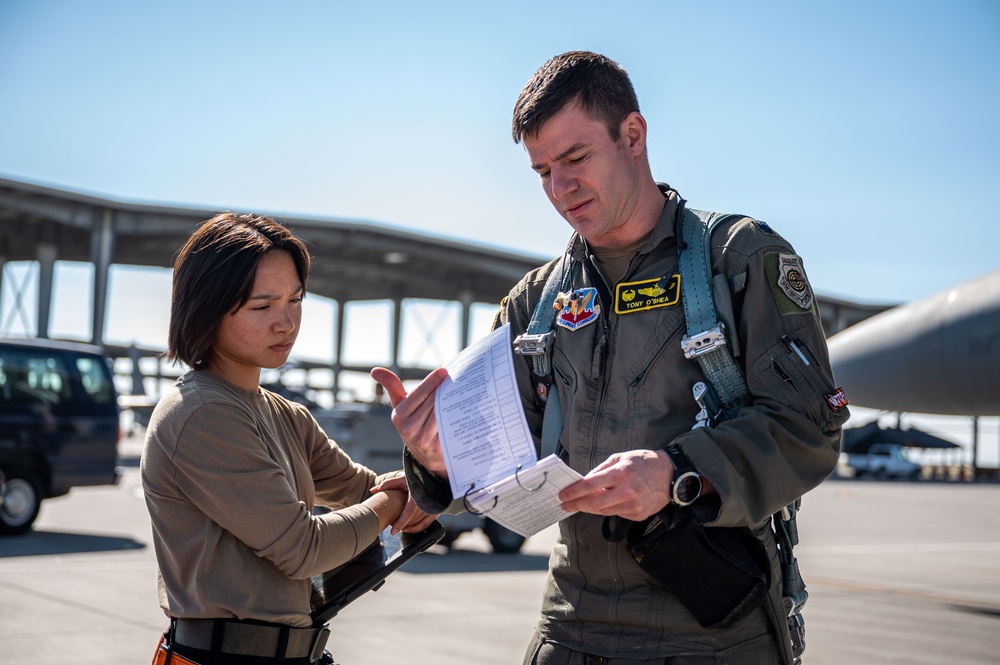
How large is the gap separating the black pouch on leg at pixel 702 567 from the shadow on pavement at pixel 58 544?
9776 millimetres

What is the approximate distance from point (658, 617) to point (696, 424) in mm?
388

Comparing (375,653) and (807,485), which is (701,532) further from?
(375,653)

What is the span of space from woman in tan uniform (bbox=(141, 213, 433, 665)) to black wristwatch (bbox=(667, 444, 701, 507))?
91cm

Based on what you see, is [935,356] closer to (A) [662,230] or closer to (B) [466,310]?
(A) [662,230]

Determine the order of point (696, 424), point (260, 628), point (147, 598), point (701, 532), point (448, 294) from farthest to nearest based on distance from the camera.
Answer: point (448, 294), point (147, 598), point (260, 628), point (696, 424), point (701, 532)

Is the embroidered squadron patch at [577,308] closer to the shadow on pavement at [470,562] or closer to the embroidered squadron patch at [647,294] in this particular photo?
the embroidered squadron patch at [647,294]

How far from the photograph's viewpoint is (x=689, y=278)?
2.08 metres

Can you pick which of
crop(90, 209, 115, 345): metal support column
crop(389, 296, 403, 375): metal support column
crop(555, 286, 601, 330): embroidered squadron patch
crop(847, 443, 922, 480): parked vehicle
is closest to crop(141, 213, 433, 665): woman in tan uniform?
crop(555, 286, 601, 330): embroidered squadron patch

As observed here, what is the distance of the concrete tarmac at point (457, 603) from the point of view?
6602mm

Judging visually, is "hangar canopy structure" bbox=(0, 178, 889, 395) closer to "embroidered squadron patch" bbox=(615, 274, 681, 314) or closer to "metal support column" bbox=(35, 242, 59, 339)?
"metal support column" bbox=(35, 242, 59, 339)

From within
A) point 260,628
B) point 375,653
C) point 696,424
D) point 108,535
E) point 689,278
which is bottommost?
point 108,535

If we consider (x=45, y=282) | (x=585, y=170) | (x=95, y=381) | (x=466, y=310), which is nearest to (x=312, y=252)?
(x=466, y=310)

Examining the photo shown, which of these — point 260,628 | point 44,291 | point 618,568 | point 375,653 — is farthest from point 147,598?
point 44,291

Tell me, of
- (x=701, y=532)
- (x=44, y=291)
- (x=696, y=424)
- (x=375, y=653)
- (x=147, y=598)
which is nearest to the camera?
(x=701, y=532)
